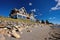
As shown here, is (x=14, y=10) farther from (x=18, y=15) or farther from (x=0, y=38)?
(x=0, y=38)

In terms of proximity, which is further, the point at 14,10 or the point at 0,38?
the point at 14,10

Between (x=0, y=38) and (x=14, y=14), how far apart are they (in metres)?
40.5

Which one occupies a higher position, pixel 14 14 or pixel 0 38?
pixel 14 14

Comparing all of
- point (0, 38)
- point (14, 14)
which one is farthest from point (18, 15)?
point (0, 38)

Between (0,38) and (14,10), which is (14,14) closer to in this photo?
(14,10)

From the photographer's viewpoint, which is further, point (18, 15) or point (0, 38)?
point (18, 15)

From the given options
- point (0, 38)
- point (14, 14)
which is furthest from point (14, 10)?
point (0, 38)

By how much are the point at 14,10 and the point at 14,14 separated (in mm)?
2488

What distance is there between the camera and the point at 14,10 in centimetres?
4869

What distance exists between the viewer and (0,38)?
7.08m

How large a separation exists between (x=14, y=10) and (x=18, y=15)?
3130 millimetres

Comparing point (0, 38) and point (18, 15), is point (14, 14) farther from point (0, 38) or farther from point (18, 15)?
point (0, 38)

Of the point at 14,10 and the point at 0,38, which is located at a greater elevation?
the point at 14,10

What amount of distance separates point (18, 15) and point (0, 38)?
134 feet
